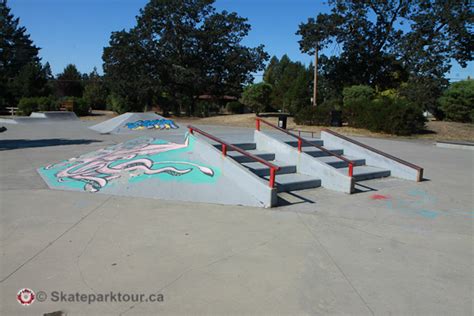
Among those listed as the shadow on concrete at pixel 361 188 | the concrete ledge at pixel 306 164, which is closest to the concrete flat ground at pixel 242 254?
the concrete ledge at pixel 306 164

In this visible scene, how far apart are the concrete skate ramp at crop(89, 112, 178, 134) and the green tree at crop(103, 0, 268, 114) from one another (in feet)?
44.5

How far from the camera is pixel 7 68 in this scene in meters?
67.2

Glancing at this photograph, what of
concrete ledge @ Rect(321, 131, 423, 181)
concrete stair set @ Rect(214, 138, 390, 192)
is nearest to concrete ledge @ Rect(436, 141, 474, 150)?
concrete ledge @ Rect(321, 131, 423, 181)

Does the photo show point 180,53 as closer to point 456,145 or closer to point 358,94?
point 358,94

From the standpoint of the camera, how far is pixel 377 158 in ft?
33.1

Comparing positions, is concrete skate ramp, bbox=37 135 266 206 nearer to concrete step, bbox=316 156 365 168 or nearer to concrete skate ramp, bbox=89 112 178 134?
concrete step, bbox=316 156 365 168

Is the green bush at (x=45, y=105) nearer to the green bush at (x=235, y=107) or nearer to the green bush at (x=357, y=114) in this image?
the green bush at (x=235, y=107)

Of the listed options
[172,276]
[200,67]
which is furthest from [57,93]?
[172,276]

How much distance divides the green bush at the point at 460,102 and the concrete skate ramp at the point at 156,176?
2659cm

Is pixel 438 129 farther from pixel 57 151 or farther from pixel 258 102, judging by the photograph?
pixel 57 151

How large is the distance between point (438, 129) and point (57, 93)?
59804 millimetres

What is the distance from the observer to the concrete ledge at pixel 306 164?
311 inches

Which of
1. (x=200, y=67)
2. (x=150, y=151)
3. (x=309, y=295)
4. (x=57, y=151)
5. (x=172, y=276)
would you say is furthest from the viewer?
(x=200, y=67)

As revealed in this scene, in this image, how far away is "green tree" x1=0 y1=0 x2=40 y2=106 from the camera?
67750 millimetres
